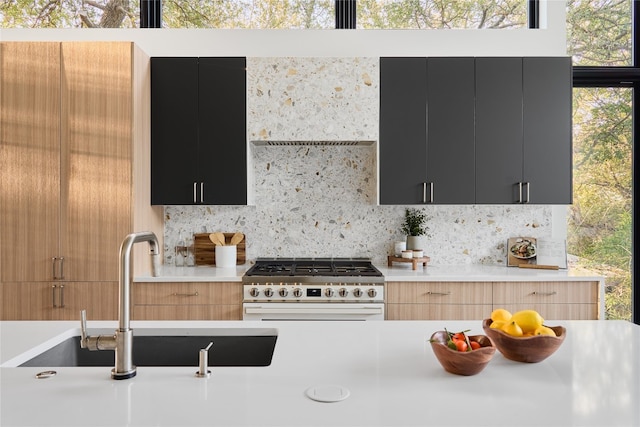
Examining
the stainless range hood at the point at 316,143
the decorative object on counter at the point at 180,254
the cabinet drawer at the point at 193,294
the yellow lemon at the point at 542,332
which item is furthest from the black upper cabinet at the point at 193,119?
the yellow lemon at the point at 542,332

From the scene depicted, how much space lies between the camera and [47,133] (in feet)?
10.2

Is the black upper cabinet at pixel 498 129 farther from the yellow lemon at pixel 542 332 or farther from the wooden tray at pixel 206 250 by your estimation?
the yellow lemon at pixel 542 332

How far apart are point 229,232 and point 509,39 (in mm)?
2740

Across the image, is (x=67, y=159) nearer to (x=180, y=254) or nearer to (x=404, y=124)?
(x=180, y=254)

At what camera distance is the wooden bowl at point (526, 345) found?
1.40m

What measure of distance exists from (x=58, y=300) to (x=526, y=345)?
2.93 meters

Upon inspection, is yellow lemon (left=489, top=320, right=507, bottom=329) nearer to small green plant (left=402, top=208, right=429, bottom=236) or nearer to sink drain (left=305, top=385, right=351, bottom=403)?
sink drain (left=305, top=385, right=351, bottom=403)

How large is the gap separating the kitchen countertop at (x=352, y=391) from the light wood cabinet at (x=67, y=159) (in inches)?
60.9

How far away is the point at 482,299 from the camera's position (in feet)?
10.4

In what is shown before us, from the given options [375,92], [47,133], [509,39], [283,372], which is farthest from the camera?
[509,39]

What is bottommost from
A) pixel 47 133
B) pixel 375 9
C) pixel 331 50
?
pixel 47 133

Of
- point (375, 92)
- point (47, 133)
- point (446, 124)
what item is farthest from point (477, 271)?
point (47, 133)

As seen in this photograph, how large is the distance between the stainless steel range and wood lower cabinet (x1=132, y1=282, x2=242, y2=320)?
104 mm

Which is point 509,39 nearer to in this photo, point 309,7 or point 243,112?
point 309,7
